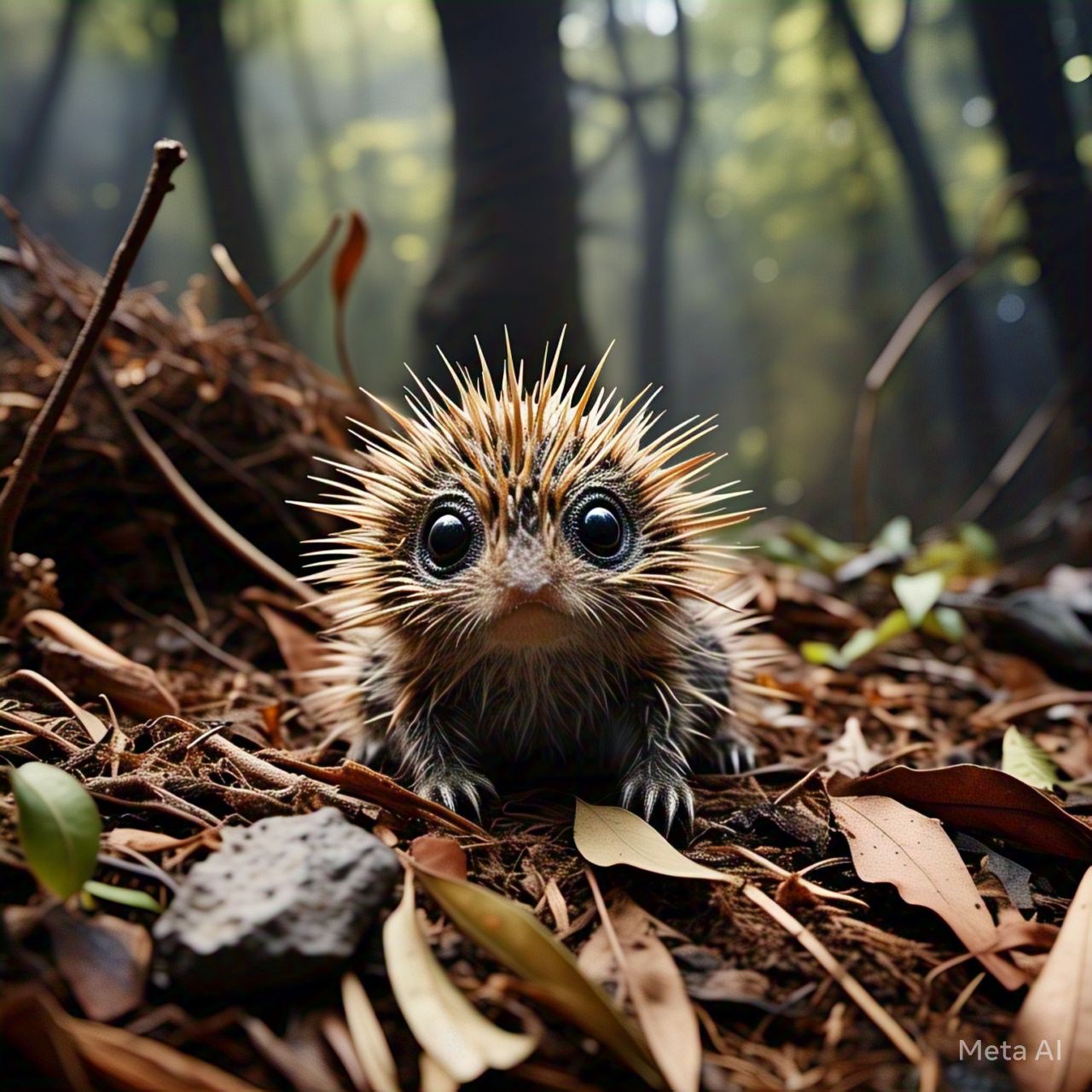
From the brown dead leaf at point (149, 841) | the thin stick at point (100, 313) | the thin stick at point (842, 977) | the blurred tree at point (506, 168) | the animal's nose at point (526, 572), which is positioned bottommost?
the thin stick at point (842, 977)

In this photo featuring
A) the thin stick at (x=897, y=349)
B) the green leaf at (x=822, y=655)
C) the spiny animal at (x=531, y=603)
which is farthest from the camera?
the thin stick at (x=897, y=349)

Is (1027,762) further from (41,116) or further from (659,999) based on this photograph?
(41,116)

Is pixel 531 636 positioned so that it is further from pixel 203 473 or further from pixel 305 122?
pixel 305 122

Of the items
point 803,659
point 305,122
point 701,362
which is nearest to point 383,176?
point 305,122

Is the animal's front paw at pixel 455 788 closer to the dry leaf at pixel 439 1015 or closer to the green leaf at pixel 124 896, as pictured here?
the dry leaf at pixel 439 1015

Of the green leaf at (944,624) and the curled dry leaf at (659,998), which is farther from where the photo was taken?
the green leaf at (944,624)

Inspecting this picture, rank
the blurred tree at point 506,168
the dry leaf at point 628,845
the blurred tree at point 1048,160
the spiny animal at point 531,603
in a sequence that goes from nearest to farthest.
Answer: the dry leaf at point 628,845, the spiny animal at point 531,603, the blurred tree at point 506,168, the blurred tree at point 1048,160

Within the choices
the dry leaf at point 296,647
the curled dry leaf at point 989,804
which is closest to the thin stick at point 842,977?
the curled dry leaf at point 989,804

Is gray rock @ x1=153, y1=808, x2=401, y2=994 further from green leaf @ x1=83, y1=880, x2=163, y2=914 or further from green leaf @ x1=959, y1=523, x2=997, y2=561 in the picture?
green leaf @ x1=959, y1=523, x2=997, y2=561
